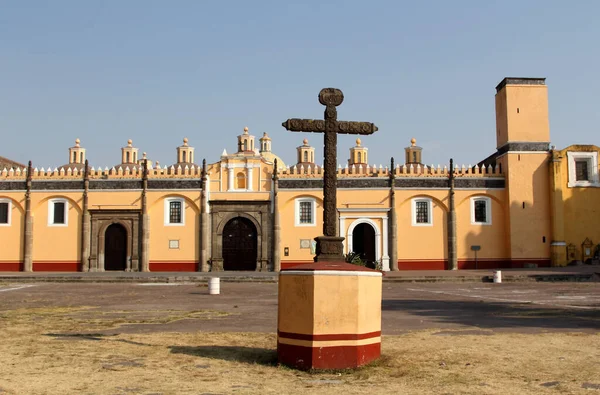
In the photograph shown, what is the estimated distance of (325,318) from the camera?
749 centimetres

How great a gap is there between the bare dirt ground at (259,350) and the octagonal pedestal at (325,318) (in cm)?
22

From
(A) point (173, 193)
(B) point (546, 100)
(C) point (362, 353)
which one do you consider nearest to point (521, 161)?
(B) point (546, 100)

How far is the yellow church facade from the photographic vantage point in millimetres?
32344

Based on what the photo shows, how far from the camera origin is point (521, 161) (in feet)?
106

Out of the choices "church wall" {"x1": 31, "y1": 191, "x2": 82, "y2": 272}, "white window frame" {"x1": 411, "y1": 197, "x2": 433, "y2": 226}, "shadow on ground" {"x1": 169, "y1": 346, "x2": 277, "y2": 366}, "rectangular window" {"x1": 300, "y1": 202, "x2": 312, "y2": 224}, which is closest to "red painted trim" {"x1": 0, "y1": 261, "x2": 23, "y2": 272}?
"church wall" {"x1": 31, "y1": 191, "x2": 82, "y2": 272}

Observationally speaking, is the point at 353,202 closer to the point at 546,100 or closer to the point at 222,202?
the point at 222,202

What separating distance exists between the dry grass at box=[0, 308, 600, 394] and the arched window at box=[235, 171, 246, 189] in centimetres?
2308

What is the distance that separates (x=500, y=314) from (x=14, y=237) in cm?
2699

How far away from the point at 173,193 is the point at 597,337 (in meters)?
25.8

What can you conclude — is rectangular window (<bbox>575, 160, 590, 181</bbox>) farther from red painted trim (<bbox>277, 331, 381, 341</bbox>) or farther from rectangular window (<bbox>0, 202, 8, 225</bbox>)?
rectangular window (<bbox>0, 202, 8, 225</bbox>)

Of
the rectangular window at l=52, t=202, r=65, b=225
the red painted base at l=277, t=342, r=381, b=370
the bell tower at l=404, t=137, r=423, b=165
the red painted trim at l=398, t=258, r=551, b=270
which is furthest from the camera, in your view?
the bell tower at l=404, t=137, r=423, b=165

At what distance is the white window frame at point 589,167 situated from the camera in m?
32.4

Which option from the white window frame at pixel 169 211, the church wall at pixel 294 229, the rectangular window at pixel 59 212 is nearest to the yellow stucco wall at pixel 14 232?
the rectangular window at pixel 59 212

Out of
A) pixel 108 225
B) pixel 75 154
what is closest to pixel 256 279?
pixel 108 225
